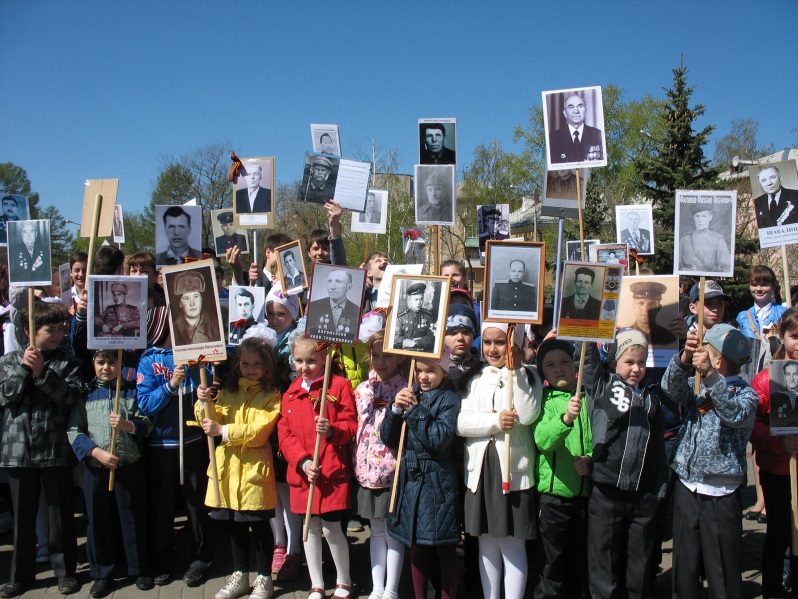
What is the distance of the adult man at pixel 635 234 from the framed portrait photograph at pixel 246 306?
5.54 metres

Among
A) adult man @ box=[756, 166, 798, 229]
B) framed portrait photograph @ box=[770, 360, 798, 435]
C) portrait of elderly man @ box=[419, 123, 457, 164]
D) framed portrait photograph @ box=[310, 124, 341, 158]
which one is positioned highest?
framed portrait photograph @ box=[310, 124, 341, 158]

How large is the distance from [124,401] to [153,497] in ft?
2.67

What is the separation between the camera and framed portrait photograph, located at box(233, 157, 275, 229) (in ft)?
22.0

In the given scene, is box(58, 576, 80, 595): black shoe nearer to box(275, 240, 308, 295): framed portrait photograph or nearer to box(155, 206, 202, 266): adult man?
box(155, 206, 202, 266): adult man

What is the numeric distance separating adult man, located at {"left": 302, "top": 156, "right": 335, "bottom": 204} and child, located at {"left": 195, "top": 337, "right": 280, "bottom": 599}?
185 cm

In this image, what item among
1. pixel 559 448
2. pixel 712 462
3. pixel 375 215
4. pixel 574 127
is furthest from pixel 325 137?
pixel 712 462

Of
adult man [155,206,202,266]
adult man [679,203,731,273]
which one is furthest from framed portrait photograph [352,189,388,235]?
adult man [679,203,731,273]

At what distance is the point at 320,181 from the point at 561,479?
3605 millimetres

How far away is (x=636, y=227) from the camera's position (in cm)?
947

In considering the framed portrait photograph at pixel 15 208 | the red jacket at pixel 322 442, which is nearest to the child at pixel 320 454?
the red jacket at pixel 322 442

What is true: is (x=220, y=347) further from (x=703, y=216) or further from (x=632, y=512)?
(x=703, y=216)

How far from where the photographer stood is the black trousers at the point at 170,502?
5.24 metres

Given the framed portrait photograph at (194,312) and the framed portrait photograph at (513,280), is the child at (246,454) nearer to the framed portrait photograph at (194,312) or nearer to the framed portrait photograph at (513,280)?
the framed portrait photograph at (194,312)

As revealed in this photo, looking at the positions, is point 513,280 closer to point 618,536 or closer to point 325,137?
point 618,536
